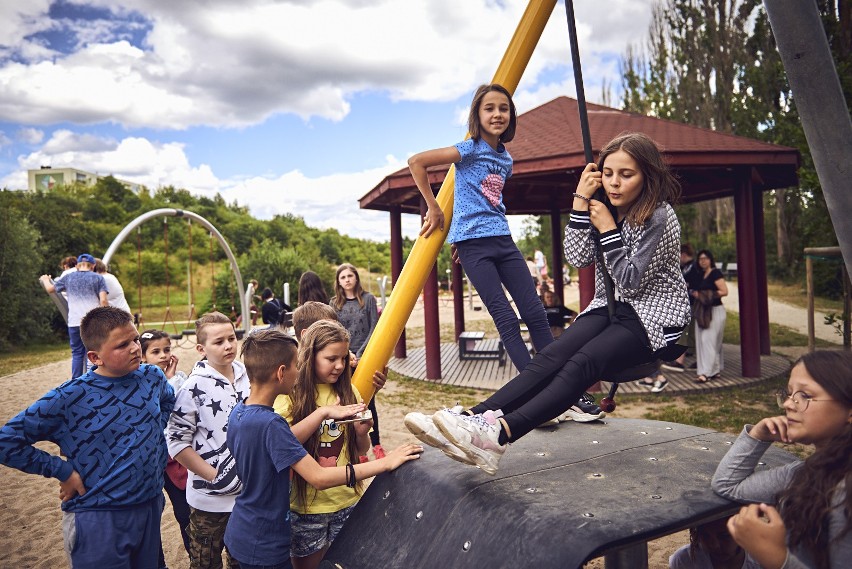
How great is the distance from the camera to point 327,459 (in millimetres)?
2404

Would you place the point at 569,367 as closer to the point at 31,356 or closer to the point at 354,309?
the point at 354,309

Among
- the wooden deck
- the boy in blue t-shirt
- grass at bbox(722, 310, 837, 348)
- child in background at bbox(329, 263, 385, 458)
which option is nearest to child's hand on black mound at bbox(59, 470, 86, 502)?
the boy in blue t-shirt

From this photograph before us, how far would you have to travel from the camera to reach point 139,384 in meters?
2.46

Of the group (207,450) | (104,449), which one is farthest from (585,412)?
(104,449)

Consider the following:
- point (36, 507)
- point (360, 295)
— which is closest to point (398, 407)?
point (360, 295)

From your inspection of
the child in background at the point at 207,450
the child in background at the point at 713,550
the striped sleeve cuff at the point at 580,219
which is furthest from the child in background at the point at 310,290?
the child in background at the point at 713,550

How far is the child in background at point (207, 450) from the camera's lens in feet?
8.57

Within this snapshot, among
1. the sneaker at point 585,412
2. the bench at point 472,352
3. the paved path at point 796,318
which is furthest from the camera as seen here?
the paved path at point 796,318

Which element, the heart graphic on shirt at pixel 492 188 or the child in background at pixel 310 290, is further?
the child in background at pixel 310 290

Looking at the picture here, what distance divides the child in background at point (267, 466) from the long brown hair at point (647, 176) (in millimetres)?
1221

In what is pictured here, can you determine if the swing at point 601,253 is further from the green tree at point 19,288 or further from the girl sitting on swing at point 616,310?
the green tree at point 19,288

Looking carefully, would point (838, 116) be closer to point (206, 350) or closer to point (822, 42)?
point (822, 42)

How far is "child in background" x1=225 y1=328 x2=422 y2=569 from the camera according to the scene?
207 cm

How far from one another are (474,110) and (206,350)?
1.67m
